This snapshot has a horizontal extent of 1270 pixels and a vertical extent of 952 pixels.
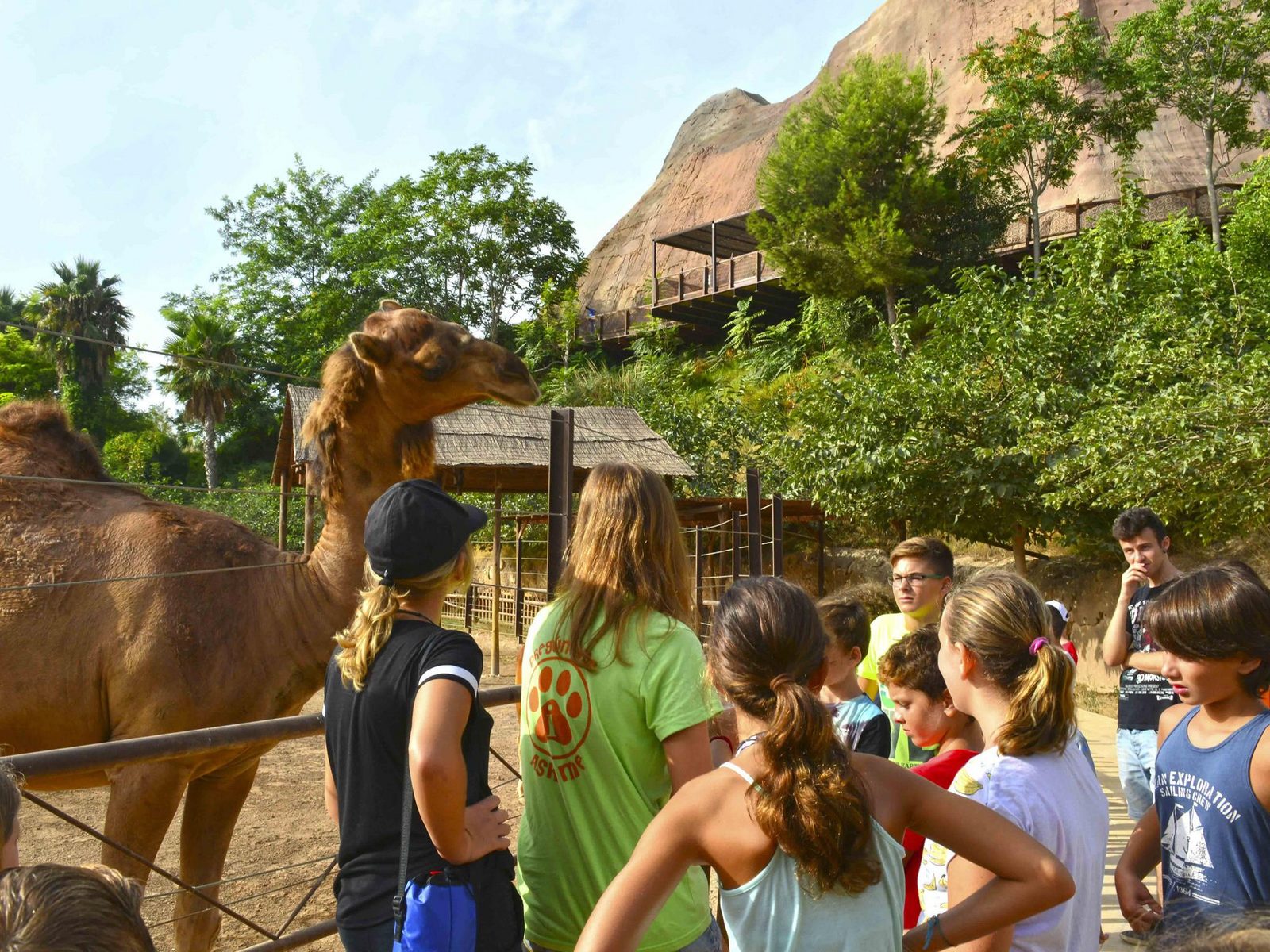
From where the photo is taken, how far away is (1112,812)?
7426 millimetres

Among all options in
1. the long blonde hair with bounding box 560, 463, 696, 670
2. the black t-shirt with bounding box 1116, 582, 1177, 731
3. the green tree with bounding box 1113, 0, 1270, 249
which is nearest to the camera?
the long blonde hair with bounding box 560, 463, 696, 670

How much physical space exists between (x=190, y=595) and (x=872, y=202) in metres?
25.3

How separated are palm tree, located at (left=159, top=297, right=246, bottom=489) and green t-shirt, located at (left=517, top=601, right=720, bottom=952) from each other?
35742 mm

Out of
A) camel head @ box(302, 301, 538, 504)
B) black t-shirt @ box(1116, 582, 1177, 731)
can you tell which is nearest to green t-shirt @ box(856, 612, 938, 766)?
black t-shirt @ box(1116, 582, 1177, 731)

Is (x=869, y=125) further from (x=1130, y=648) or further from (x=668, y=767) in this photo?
(x=668, y=767)

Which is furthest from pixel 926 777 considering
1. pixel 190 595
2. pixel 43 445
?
pixel 43 445

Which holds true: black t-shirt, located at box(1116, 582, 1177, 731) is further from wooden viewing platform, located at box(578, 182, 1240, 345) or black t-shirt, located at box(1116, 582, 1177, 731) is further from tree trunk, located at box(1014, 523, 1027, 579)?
wooden viewing platform, located at box(578, 182, 1240, 345)

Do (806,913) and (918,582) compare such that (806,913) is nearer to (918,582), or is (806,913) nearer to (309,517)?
(918,582)

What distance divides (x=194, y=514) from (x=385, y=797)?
268 centimetres

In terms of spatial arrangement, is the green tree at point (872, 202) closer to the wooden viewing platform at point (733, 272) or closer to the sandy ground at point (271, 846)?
the wooden viewing platform at point (733, 272)

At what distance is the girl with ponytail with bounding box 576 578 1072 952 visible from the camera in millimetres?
1498

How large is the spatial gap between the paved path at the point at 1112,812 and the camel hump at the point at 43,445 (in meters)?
4.42

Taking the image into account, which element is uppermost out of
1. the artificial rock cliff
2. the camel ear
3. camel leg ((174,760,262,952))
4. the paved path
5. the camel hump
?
the artificial rock cliff

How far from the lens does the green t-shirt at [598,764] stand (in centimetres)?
209
